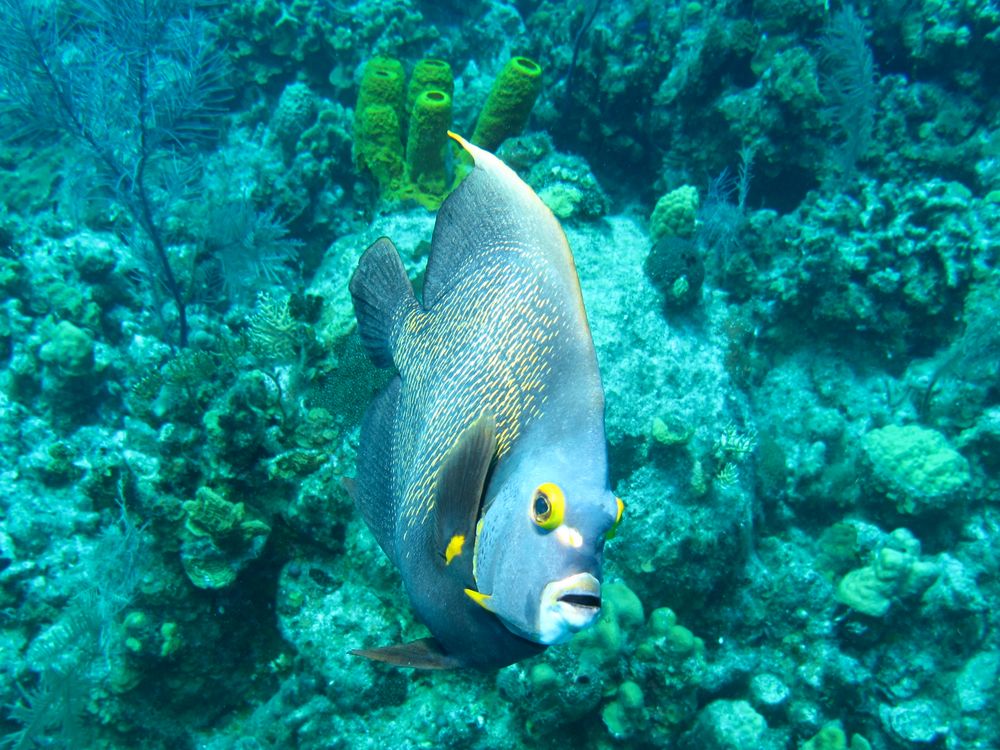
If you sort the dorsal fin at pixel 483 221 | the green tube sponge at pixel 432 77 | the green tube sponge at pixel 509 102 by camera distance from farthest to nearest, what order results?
the green tube sponge at pixel 432 77
the green tube sponge at pixel 509 102
the dorsal fin at pixel 483 221

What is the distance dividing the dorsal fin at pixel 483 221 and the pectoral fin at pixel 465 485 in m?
0.54

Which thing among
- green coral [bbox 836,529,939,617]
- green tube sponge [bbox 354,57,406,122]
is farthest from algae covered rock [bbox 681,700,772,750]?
green tube sponge [bbox 354,57,406,122]

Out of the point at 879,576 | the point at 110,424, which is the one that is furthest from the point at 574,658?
the point at 110,424

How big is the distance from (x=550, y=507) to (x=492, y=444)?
0.87 feet

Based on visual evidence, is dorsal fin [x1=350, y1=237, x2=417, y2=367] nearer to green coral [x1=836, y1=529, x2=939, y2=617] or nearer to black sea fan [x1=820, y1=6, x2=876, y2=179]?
green coral [x1=836, y1=529, x2=939, y2=617]

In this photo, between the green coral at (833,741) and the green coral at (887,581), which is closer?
the green coral at (833,741)

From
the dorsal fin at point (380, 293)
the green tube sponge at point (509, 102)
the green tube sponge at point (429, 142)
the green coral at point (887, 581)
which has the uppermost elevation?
the green tube sponge at point (509, 102)

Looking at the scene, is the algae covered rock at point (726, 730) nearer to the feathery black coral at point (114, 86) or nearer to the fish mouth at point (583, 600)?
the fish mouth at point (583, 600)

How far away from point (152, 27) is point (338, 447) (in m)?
5.52

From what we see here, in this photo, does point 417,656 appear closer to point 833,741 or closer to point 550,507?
point 550,507

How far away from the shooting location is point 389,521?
1.87 m

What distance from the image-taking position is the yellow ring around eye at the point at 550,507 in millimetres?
A: 1172

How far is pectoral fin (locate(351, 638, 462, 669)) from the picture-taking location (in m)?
1.57

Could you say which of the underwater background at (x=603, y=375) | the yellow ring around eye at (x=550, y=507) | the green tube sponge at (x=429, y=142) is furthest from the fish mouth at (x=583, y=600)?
the green tube sponge at (x=429, y=142)
